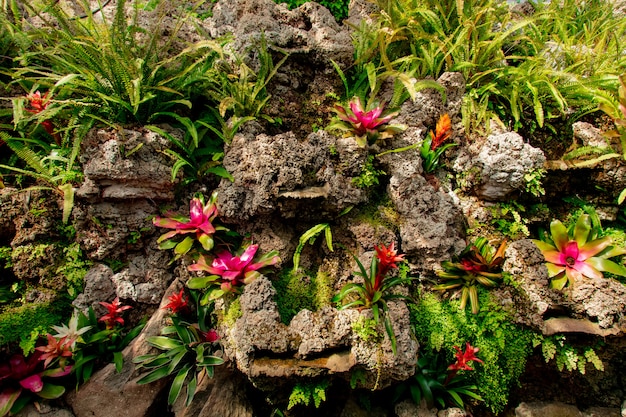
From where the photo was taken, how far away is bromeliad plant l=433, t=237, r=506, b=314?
2.97 meters

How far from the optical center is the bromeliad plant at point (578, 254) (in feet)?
9.41

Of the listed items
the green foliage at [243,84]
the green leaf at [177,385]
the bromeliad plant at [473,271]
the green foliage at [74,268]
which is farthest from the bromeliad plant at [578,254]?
the green foliage at [74,268]

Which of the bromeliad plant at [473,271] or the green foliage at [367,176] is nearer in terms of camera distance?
the bromeliad plant at [473,271]

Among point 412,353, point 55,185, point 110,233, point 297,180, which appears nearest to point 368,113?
point 297,180

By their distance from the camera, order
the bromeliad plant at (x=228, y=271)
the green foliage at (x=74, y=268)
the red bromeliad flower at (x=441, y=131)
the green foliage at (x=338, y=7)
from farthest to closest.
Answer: the green foliage at (x=338, y=7)
the red bromeliad flower at (x=441, y=131)
the green foliage at (x=74, y=268)
the bromeliad plant at (x=228, y=271)

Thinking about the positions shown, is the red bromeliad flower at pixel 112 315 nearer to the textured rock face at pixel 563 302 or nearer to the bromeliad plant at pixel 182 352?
the bromeliad plant at pixel 182 352

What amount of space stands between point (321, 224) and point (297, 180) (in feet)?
1.74

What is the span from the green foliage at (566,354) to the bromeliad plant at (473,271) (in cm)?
67

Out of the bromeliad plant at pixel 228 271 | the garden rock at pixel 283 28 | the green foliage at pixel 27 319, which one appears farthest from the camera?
the garden rock at pixel 283 28

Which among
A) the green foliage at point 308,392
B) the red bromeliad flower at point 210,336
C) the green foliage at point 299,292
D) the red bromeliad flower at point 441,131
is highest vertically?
the red bromeliad flower at point 441,131

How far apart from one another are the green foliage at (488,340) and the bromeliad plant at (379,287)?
524 millimetres

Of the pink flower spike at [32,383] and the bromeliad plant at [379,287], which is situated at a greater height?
the bromeliad plant at [379,287]

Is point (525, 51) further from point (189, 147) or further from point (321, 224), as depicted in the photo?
point (189, 147)

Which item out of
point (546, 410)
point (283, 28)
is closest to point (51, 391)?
point (283, 28)
